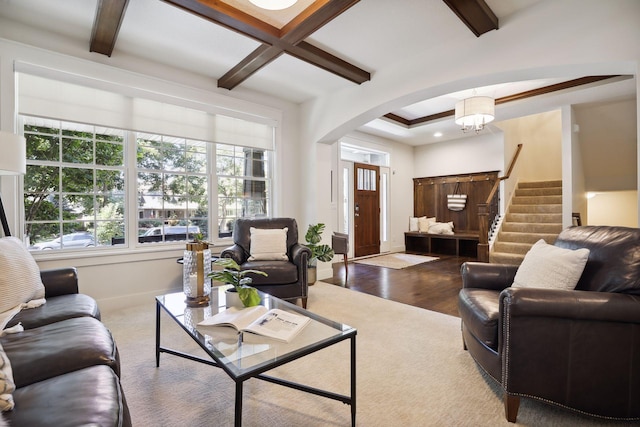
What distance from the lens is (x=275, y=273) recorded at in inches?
119

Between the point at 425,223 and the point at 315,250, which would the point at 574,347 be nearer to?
the point at 315,250

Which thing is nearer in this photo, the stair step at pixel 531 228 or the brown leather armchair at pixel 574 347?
the brown leather armchair at pixel 574 347

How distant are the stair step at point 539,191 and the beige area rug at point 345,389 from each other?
17.6ft

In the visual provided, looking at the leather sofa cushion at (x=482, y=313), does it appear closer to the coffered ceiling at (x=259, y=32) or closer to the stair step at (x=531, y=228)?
the coffered ceiling at (x=259, y=32)

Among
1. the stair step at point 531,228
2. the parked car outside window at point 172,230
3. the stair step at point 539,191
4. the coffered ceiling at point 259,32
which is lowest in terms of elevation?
the stair step at point 531,228

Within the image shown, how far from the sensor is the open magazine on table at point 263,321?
1440 millimetres

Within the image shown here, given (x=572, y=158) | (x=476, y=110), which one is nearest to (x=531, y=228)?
(x=572, y=158)

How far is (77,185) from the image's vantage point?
3.12 metres

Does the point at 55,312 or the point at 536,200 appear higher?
the point at 536,200

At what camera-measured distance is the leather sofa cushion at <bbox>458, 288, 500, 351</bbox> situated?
1625mm

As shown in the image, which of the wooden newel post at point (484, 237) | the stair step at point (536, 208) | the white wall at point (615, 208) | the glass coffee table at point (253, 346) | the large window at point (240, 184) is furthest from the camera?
the white wall at point (615, 208)

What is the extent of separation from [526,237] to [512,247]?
37 cm

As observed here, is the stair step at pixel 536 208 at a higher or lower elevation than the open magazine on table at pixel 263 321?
higher

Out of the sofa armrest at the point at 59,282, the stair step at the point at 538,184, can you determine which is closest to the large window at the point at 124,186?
the sofa armrest at the point at 59,282
